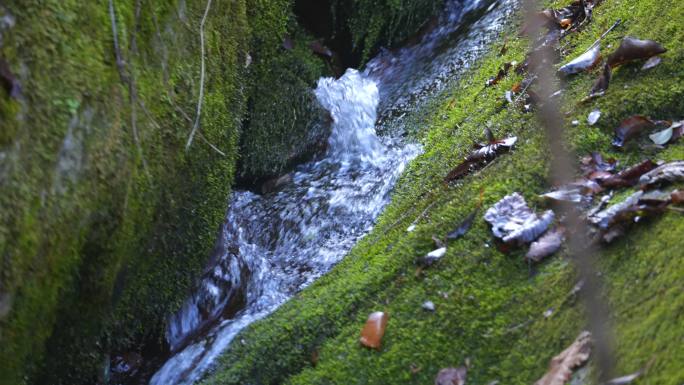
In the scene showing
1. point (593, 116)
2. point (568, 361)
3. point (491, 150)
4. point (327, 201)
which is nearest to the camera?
point (568, 361)

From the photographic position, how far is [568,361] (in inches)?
75.2

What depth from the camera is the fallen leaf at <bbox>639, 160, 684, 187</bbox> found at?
2236 millimetres

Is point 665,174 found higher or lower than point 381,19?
lower

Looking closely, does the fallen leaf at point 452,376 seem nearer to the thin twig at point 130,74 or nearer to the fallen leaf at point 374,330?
the fallen leaf at point 374,330

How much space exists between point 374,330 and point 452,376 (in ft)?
1.35

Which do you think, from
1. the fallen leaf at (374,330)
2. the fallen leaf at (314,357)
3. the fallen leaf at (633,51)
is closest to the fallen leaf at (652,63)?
the fallen leaf at (633,51)

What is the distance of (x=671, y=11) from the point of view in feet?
10.2

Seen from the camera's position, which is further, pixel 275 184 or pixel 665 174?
pixel 275 184

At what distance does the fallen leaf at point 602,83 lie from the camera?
9.82ft

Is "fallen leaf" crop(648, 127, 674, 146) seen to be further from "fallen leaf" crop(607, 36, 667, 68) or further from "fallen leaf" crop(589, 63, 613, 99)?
"fallen leaf" crop(607, 36, 667, 68)

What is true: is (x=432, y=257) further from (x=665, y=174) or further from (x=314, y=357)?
(x=665, y=174)

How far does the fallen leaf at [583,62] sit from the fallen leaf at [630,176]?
0.92 metres

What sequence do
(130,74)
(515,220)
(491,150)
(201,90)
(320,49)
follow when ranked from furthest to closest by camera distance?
(320,49), (491,150), (201,90), (130,74), (515,220)

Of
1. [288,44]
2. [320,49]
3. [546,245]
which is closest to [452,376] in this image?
[546,245]
